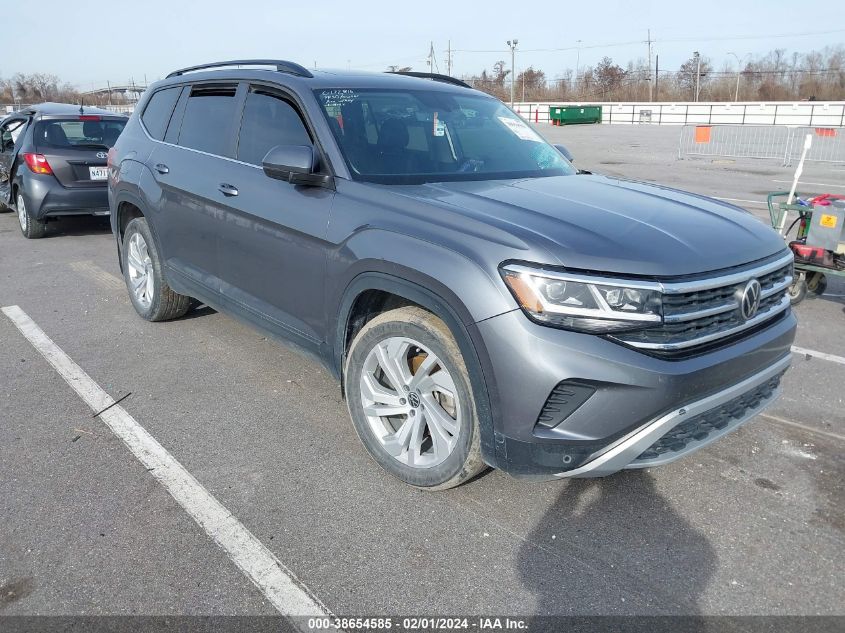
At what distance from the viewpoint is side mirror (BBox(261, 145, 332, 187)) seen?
345 centimetres

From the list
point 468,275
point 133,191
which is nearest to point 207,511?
point 468,275

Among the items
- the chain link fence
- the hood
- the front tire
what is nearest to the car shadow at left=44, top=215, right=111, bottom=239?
the front tire

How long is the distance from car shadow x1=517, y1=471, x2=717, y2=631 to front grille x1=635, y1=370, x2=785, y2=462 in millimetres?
422

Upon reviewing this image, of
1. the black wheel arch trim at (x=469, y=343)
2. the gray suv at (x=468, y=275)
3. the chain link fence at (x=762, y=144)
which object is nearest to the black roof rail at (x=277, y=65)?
the gray suv at (x=468, y=275)

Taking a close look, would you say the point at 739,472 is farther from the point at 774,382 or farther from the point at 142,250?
the point at 142,250

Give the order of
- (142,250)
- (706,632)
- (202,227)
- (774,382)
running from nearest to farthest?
(706,632)
(774,382)
(202,227)
(142,250)

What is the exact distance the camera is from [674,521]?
3.08m

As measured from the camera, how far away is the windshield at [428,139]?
367cm

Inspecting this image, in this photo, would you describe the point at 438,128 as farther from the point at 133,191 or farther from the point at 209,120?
the point at 133,191

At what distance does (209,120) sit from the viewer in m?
4.66

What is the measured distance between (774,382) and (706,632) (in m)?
1.35

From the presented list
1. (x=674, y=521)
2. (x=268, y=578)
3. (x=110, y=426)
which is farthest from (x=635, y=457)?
(x=110, y=426)

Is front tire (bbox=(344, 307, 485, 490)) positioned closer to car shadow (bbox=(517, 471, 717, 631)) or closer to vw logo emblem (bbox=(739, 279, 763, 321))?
car shadow (bbox=(517, 471, 717, 631))

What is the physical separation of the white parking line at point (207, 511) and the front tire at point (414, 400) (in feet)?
2.47
